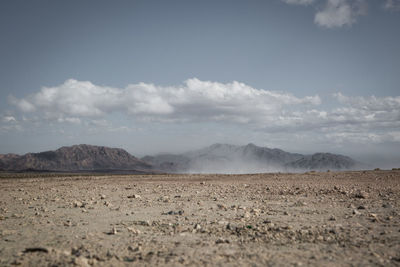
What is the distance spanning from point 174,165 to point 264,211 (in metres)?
185

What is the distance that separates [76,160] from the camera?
176m

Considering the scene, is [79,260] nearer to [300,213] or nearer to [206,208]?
[206,208]

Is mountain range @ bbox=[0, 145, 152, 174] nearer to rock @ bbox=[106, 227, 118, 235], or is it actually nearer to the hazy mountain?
the hazy mountain

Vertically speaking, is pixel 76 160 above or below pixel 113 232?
above

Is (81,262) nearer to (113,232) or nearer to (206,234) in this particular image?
(113,232)

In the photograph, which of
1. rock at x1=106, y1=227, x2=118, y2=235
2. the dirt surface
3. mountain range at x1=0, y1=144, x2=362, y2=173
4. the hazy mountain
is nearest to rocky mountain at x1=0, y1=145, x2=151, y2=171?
mountain range at x1=0, y1=144, x2=362, y2=173

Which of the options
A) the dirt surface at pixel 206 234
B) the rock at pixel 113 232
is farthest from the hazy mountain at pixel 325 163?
the rock at pixel 113 232

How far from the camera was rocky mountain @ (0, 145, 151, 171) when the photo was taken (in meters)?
162

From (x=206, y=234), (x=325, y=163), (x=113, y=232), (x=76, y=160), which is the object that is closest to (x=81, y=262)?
(x=113, y=232)

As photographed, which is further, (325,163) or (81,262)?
(325,163)

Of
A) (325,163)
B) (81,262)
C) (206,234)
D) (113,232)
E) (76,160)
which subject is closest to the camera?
(81,262)

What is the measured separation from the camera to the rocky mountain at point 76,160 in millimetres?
161750

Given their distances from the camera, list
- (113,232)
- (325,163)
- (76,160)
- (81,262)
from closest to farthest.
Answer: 1. (81,262)
2. (113,232)
3. (325,163)
4. (76,160)

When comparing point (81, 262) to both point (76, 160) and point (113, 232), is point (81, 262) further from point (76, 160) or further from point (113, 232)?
point (76, 160)
